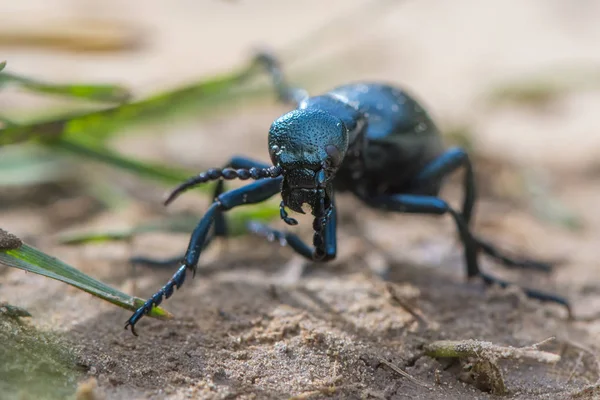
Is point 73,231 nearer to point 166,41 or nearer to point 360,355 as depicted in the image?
point 360,355

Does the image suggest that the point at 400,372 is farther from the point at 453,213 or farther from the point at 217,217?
the point at 217,217

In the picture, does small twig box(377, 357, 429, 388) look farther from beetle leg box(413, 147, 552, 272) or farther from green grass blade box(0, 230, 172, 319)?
beetle leg box(413, 147, 552, 272)

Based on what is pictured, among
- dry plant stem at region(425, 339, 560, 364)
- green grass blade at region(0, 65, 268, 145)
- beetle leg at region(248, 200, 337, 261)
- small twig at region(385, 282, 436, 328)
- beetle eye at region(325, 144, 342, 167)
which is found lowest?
small twig at region(385, 282, 436, 328)

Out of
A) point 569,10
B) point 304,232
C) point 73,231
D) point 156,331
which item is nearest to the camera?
point 156,331

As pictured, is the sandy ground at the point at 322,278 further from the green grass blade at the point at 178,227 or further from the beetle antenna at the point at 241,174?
the beetle antenna at the point at 241,174

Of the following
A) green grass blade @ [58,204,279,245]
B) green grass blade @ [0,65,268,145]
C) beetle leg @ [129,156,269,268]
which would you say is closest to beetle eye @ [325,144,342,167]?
beetle leg @ [129,156,269,268]

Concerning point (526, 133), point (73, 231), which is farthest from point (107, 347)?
point (526, 133)
